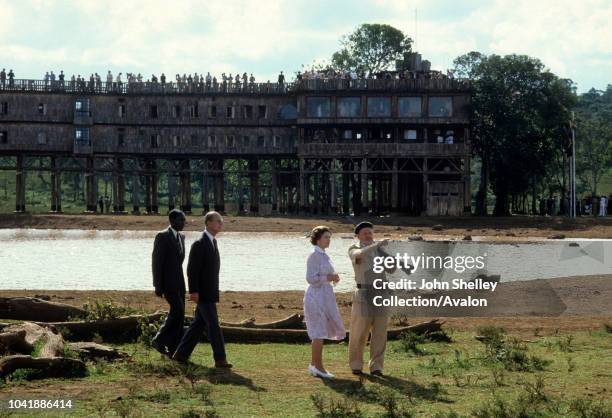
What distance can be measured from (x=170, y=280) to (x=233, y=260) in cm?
2729

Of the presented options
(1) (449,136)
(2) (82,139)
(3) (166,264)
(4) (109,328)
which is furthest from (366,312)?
(2) (82,139)

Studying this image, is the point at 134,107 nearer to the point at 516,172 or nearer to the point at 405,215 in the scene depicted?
the point at 405,215

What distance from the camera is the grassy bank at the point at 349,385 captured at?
483 inches

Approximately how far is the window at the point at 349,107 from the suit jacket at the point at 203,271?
55868 millimetres

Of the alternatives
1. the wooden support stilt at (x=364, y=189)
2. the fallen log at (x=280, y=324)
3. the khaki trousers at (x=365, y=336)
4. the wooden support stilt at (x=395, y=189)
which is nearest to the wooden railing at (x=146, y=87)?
the wooden support stilt at (x=364, y=189)

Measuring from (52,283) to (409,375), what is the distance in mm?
19827

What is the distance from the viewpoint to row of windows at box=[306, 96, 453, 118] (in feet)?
228

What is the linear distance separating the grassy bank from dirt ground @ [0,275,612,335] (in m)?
3.63

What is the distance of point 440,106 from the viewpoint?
69312mm

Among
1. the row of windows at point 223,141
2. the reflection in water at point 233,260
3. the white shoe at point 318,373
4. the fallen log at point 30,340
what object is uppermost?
the row of windows at point 223,141

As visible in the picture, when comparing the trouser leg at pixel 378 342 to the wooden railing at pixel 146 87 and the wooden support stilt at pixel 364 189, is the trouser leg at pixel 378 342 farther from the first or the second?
the wooden railing at pixel 146 87

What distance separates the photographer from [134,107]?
246 feet

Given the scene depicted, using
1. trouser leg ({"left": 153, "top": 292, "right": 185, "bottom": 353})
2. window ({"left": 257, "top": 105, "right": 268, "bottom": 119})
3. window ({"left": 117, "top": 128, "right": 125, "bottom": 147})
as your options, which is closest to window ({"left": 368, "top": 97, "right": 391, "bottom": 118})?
window ({"left": 257, "top": 105, "right": 268, "bottom": 119})

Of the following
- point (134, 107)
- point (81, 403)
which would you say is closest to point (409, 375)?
point (81, 403)
